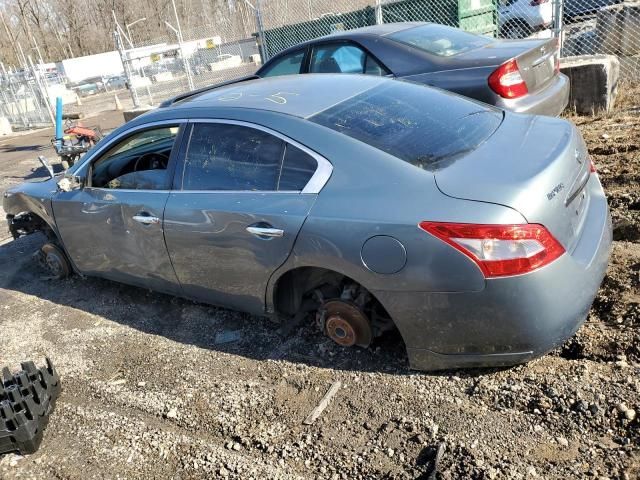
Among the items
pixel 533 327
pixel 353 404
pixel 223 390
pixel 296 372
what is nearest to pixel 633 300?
pixel 533 327

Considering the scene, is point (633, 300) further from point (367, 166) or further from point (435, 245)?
point (367, 166)

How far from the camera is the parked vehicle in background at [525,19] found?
12.2m

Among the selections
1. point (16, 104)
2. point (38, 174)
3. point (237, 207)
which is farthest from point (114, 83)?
point (237, 207)

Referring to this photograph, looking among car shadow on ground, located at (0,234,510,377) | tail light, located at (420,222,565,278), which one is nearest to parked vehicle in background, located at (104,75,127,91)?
car shadow on ground, located at (0,234,510,377)

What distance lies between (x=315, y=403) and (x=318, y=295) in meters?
0.65

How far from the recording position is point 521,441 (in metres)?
2.43

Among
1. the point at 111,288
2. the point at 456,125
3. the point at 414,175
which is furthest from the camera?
the point at 111,288

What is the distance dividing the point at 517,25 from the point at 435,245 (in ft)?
39.9

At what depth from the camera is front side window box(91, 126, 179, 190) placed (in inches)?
148

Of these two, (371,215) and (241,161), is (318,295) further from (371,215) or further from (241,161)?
(241,161)

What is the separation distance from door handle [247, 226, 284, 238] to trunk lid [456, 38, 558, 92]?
3.53m

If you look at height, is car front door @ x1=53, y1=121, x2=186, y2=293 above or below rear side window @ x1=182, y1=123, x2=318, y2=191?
below

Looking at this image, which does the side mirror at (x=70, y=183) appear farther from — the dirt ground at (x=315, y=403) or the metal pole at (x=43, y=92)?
the metal pole at (x=43, y=92)

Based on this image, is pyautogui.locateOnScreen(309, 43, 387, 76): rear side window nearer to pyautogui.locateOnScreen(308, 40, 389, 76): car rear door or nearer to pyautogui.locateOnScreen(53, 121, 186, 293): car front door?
pyautogui.locateOnScreen(308, 40, 389, 76): car rear door
